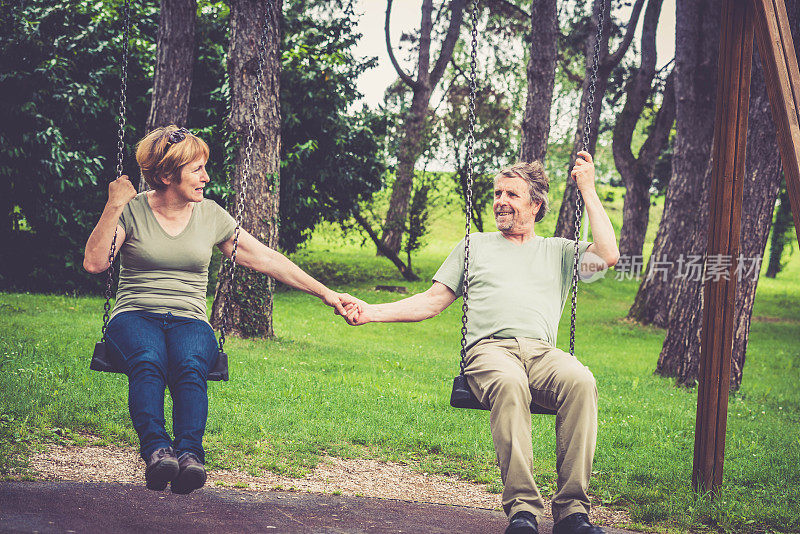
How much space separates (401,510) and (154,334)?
1.76 metres

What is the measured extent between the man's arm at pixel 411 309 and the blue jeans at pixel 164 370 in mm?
975

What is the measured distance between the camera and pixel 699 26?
15633 millimetres

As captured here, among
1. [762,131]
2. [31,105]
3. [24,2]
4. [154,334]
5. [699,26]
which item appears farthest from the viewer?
[699,26]

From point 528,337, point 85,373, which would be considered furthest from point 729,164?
point 85,373

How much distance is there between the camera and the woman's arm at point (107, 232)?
404cm

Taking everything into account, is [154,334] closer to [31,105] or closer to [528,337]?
[528,337]

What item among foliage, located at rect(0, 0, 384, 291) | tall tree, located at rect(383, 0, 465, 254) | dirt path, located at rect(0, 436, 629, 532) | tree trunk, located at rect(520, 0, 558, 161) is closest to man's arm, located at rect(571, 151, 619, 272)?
dirt path, located at rect(0, 436, 629, 532)

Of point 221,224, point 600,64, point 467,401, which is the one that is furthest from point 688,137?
point 221,224

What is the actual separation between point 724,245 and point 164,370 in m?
3.44

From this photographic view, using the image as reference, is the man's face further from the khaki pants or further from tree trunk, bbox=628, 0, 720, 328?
tree trunk, bbox=628, 0, 720, 328

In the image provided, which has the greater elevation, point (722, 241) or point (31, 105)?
point (31, 105)

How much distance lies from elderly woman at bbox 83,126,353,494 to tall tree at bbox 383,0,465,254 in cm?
1607

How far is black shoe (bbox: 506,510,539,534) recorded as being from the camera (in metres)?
3.60

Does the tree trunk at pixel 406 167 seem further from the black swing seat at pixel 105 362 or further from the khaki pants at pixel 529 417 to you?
the black swing seat at pixel 105 362
